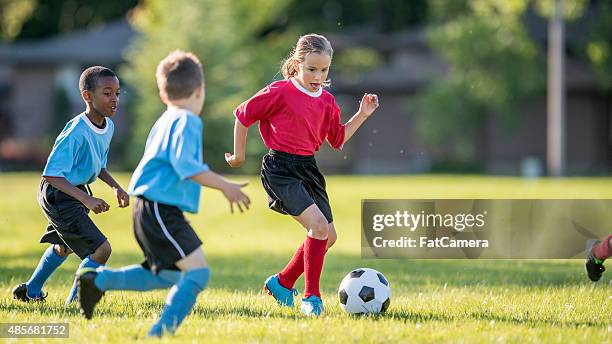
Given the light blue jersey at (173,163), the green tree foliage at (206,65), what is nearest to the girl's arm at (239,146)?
the light blue jersey at (173,163)

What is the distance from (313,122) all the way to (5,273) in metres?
4.39

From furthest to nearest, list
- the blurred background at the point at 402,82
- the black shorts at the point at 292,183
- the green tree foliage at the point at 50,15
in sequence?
the green tree foliage at the point at 50,15
the blurred background at the point at 402,82
the black shorts at the point at 292,183

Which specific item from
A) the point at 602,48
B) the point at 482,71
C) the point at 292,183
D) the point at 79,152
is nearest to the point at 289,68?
the point at 292,183

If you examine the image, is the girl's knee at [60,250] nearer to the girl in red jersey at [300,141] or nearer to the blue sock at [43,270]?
the blue sock at [43,270]

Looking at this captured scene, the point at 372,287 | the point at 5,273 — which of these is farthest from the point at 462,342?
the point at 5,273

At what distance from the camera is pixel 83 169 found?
21.6 ft

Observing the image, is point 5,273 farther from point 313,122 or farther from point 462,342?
point 462,342

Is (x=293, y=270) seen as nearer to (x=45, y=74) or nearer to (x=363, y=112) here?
(x=363, y=112)

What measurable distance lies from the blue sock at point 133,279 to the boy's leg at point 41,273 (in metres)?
1.77

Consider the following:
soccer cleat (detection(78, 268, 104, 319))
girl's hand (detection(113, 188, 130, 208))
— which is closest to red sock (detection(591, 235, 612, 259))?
girl's hand (detection(113, 188, 130, 208))

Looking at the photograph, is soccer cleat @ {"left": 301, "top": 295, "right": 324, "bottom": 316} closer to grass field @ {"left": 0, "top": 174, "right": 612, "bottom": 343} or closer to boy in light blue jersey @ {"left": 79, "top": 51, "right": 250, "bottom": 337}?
grass field @ {"left": 0, "top": 174, "right": 612, "bottom": 343}

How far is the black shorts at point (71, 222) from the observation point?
6.46 metres

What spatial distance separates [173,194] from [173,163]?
220mm

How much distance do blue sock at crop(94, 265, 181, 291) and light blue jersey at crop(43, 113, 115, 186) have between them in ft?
4.27
